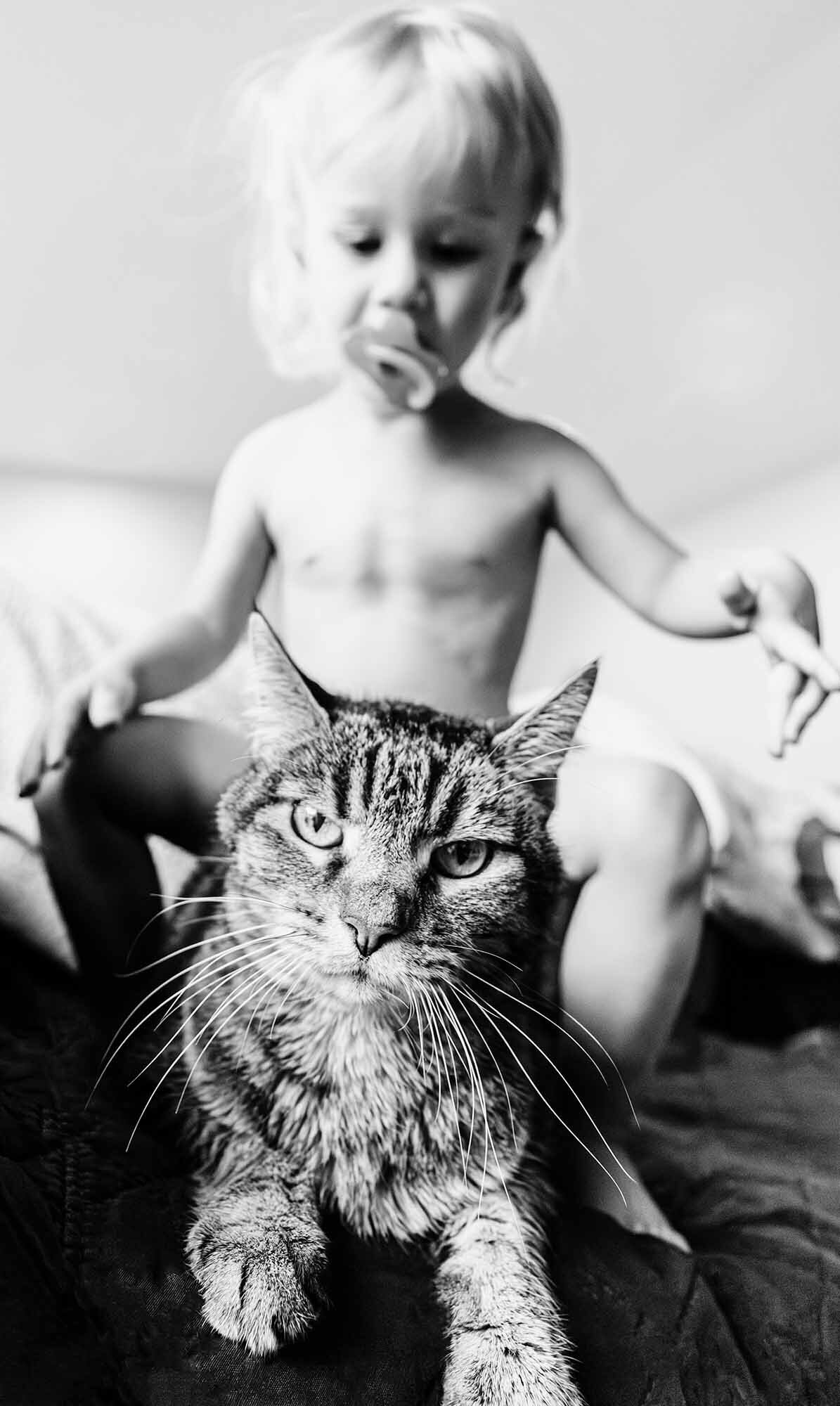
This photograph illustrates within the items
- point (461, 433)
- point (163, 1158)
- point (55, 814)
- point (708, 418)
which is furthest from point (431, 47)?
point (163, 1158)

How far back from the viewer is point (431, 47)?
48cm

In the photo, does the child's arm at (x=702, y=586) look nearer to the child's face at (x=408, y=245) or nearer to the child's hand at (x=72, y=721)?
the child's face at (x=408, y=245)

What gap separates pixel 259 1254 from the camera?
0.36 meters

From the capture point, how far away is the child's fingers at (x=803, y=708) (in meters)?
0.47

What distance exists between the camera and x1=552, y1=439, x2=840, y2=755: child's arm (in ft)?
1.56

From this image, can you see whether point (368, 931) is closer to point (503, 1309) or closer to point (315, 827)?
point (315, 827)

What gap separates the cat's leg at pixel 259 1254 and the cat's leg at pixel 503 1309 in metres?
0.06

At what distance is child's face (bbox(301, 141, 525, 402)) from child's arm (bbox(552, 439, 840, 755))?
0.35 feet

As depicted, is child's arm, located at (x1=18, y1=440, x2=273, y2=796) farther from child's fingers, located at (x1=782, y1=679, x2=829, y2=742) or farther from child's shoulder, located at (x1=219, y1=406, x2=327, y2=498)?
child's fingers, located at (x1=782, y1=679, x2=829, y2=742)

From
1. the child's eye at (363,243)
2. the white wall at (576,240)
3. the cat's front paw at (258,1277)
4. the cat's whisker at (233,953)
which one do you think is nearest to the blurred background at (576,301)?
the white wall at (576,240)

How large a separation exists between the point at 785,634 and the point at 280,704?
253 millimetres

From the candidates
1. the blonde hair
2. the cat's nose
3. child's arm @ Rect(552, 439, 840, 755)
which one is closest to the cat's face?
the cat's nose

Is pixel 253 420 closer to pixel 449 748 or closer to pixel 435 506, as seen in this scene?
pixel 435 506

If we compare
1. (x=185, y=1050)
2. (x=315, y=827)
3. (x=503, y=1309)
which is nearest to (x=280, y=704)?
(x=315, y=827)
